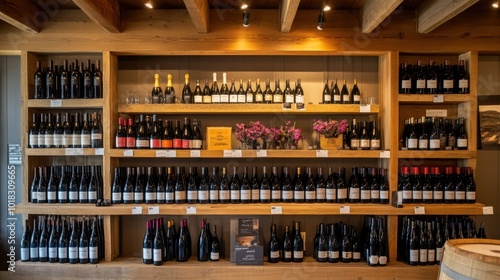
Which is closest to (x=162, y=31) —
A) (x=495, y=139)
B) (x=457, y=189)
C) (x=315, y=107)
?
(x=315, y=107)

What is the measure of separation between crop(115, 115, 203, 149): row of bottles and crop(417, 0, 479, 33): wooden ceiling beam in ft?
6.59

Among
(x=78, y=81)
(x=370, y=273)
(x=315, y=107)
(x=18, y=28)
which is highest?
(x=18, y=28)

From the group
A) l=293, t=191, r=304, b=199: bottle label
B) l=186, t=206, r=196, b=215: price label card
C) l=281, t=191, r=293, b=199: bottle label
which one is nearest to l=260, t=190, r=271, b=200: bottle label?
l=281, t=191, r=293, b=199: bottle label

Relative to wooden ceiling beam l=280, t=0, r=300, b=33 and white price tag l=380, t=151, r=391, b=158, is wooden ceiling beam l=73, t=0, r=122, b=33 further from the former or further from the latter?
white price tag l=380, t=151, r=391, b=158

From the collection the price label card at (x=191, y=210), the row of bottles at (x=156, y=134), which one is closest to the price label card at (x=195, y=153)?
the row of bottles at (x=156, y=134)

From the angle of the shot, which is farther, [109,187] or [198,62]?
[198,62]

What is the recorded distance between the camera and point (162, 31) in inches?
119

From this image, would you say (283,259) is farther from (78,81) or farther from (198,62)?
(78,81)

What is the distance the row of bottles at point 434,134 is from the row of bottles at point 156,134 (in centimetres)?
179

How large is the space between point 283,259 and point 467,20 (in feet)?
8.10

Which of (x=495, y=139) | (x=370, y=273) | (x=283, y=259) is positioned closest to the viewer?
(x=370, y=273)

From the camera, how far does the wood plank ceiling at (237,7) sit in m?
2.52

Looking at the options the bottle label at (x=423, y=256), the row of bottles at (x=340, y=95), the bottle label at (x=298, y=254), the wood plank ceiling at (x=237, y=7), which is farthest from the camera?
the row of bottles at (x=340, y=95)

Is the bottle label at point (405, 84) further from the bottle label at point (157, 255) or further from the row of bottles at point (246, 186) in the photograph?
the bottle label at point (157, 255)
